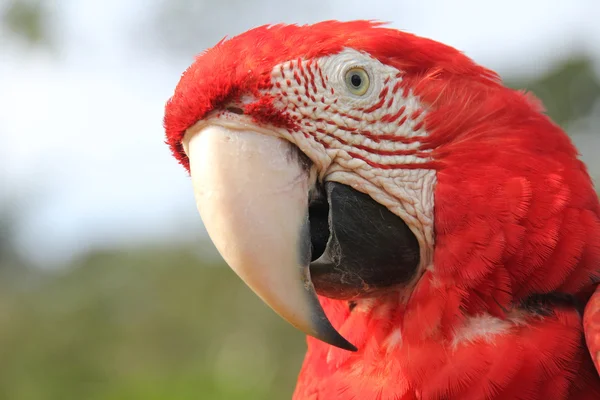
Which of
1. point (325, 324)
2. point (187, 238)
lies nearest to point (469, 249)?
point (325, 324)

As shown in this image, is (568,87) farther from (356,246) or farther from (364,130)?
(356,246)

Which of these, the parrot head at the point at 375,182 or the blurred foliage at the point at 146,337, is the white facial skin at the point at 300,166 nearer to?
the parrot head at the point at 375,182

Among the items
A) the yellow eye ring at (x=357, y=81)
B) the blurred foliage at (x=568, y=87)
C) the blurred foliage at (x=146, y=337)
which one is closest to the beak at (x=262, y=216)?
the yellow eye ring at (x=357, y=81)

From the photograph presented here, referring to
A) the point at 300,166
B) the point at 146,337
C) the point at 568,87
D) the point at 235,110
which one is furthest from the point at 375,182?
the point at 568,87

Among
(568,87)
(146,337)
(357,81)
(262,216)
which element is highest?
(357,81)

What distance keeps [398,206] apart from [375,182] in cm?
7

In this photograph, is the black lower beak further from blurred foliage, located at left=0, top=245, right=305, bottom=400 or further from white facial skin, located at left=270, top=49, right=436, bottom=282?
blurred foliage, located at left=0, top=245, right=305, bottom=400

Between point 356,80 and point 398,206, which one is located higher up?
point 356,80

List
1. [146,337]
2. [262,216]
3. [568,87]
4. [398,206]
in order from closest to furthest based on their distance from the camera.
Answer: [262,216] < [398,206] < [146,337] < [568,87]

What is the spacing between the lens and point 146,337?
17.7 ft

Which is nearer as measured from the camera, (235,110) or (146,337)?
(235,110)

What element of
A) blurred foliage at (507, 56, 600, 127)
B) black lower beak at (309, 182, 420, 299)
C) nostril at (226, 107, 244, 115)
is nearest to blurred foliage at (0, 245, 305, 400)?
black lower beak at (309, 182, 420, 299)

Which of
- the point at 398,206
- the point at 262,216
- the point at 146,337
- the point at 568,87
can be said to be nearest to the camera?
the point at 262,216

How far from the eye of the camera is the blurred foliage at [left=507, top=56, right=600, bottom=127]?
18.5ft
